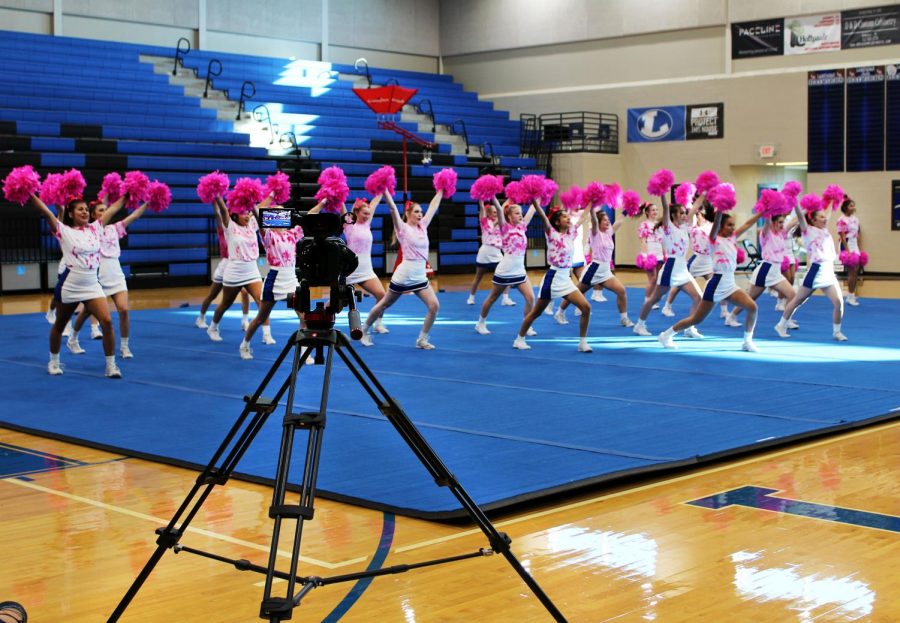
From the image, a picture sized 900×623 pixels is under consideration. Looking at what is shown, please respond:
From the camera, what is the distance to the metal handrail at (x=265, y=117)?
74.4 feet

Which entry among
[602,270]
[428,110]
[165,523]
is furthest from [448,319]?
[428,110]

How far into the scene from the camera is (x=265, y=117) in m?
23.2

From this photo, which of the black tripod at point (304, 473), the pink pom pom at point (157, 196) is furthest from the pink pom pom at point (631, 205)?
the black tripod at point (304, 473)

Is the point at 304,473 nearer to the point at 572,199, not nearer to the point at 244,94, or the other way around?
the point at 572,199

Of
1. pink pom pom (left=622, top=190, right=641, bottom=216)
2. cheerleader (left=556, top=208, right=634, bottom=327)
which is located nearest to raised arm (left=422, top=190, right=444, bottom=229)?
cheerleader (left=556, top=208, right=634, bottom=327)

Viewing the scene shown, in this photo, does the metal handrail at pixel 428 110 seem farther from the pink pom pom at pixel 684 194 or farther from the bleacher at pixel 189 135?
the pink pom pom at pixel 684 194

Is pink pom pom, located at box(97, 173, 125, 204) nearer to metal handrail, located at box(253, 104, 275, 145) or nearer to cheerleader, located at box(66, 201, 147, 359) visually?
cheerleader, located at box(66, 201, 147, 359)

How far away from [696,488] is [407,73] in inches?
928

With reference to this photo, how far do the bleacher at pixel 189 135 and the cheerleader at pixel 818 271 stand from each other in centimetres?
882

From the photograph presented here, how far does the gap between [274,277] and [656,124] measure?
16706mm

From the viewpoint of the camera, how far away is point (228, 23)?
25.6 meters

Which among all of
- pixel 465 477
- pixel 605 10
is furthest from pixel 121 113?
pixel 465 477

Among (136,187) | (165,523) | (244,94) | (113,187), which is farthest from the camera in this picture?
(244,94)

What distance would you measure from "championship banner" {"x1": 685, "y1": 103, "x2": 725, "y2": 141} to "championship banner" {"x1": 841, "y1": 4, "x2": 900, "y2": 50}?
2.91m
